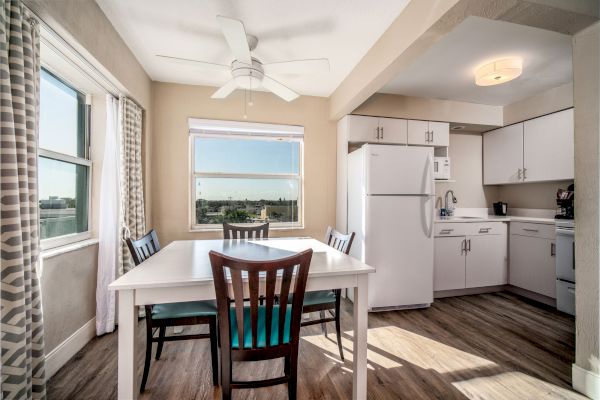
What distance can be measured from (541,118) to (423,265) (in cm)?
237

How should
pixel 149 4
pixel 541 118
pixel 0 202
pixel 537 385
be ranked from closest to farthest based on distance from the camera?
pixel 0 202, pixel 537 385, pixel 149 4, pixel 541 118

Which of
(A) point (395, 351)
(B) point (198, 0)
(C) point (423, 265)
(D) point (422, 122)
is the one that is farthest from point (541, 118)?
(B) point (198, 0)

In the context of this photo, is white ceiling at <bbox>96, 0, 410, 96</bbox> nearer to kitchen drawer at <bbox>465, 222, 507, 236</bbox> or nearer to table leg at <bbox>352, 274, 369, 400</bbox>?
table leg at <bbox>352, 274, 369, 400</bbox>

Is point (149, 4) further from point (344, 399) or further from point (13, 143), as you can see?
point (344, 399)

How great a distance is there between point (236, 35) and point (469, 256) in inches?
134

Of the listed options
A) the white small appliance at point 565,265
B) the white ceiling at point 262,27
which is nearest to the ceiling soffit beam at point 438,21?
the white ceiling at point 262,27

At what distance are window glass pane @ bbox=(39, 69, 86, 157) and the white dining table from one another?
1.18 m

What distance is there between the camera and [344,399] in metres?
1.56

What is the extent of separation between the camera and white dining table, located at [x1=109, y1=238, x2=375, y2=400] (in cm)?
125

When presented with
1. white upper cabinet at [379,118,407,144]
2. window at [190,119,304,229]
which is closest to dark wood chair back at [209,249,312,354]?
window at [190,119,304,229]

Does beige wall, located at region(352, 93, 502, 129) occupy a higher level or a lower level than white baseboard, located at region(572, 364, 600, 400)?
higher

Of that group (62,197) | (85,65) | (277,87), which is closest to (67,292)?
(62,197)

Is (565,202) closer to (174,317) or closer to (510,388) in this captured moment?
(510,388)

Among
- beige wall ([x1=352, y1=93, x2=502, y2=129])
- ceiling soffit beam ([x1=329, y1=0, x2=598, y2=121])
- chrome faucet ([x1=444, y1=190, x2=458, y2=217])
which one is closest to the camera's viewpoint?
ceiling soffit beam ([x1=329, y1=0, x2=598, y2=121])
